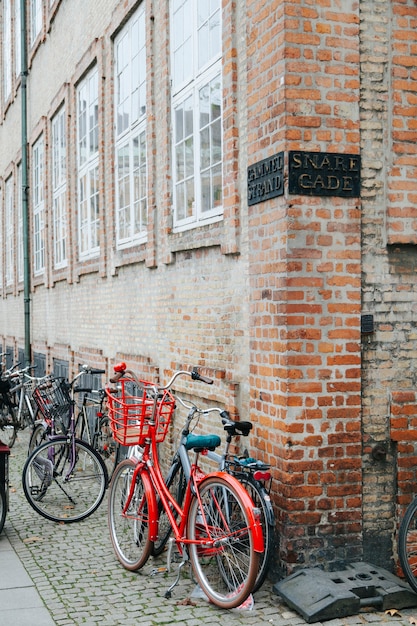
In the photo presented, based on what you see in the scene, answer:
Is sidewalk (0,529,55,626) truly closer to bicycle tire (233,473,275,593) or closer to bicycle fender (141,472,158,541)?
bicycle fender (141,472,158,541)

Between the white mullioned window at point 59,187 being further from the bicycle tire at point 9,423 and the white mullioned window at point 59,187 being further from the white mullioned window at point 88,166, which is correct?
the bicycle tire at point 9,423

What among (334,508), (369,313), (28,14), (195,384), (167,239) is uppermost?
(28,14)

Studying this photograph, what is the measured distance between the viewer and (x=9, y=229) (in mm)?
22062

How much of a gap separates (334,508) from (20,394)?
27.2ft

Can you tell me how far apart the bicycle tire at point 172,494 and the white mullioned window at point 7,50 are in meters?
16.6

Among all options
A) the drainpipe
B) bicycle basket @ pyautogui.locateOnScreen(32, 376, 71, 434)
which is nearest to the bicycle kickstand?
bicycle basket @ pyautogui.locateOnScreen(32, 376, 71, 434)

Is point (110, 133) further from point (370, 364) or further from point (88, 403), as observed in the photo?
point (370, 364)

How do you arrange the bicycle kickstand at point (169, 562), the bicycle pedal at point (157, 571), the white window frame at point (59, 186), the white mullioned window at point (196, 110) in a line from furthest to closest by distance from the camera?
1. the white window frame at point (59, 186)
2. the white mullioned window at point (196, 110)
3. the bicycle pedal at point (157, 571)
4. the bicycle kickstand at point (169, 562)

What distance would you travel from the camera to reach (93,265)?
40.0 ft

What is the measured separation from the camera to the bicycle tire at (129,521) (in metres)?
6.23

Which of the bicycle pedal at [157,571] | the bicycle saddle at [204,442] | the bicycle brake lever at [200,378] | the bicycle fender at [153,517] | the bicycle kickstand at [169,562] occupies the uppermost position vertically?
the bicycle brake lever at [200,378]

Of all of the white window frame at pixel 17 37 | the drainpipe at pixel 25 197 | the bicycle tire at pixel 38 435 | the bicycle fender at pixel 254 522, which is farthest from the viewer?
the white window frame at pixel 17 37

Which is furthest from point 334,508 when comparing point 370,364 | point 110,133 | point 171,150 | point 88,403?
point 110,133

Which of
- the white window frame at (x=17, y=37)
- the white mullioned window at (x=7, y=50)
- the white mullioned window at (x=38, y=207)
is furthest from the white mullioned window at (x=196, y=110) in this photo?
the white mullioned window at (x=7, y=50)
